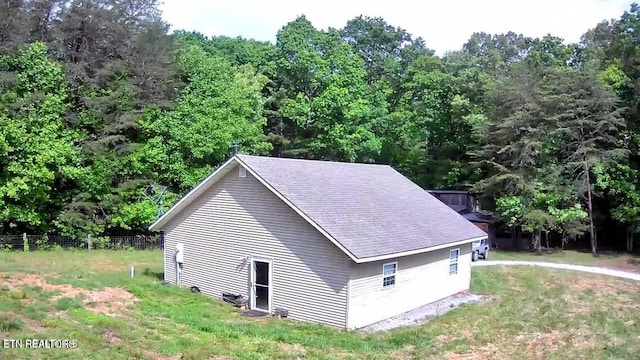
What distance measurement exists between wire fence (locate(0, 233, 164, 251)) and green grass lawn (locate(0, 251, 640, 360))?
10.7 metres

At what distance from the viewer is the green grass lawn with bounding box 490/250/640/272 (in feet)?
108

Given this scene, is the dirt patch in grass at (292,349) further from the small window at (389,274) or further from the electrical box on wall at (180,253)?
the electrical box on wall at (180,253)

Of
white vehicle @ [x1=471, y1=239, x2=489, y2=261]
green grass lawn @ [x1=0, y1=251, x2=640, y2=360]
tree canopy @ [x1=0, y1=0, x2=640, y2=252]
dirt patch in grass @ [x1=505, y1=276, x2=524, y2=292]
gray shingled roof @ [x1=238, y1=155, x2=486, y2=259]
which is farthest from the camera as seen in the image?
white vehicle @ [x1=471, y1=239, x2=489, y2=261]

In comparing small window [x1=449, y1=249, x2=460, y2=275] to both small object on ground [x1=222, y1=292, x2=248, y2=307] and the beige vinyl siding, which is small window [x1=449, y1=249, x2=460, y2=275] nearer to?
the beige vinyl siding

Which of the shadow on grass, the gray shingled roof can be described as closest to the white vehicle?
the gray shingled roof

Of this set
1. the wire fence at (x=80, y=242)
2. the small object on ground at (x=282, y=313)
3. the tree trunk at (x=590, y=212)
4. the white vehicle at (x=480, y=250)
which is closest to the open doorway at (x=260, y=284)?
the small object on ground at (x=282, y=313)

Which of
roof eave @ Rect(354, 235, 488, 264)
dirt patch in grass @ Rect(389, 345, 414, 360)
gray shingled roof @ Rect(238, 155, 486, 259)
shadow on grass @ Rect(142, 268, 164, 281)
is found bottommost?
dirt patch in grass @ Rect(389, 345, 414, 360)

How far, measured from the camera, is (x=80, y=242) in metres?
32.3

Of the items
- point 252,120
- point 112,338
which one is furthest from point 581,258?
point 112,338

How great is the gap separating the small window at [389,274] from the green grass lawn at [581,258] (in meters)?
17.5

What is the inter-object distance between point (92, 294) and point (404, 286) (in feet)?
32.2

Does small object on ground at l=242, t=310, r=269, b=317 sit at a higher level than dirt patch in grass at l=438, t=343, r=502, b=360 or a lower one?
lower

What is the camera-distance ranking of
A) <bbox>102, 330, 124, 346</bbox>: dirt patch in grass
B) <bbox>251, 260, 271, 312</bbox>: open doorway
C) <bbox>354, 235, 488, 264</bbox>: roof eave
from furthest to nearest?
1. <bbox>251, 260, 271, 312</bbox>: open doorway
2. <bbox>354, 235, 488, 264</bbox>: roof eave
3. <bbox>102, 330, 124, 346</bbox>: dirt patch in grass

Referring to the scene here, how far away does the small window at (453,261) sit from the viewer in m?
21.6
